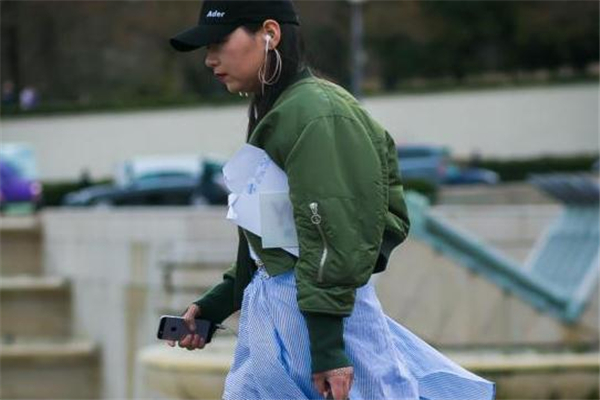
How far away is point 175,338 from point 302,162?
33.5 inches

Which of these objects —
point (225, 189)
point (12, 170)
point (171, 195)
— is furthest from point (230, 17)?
point (12, 170)

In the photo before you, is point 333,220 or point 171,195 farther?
point 171,195

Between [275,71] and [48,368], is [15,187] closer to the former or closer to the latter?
[48,368]

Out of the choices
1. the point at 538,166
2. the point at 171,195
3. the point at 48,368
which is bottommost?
the point at 538,166

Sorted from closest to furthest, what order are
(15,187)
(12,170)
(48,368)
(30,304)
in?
(48,368)
(30,304)
(15,187)
(12,170)

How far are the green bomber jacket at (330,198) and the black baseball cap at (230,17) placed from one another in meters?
0.22

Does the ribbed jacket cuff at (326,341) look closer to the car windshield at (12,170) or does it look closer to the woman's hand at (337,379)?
the woman's hand at (337,379)

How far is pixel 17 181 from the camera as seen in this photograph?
29938 mm

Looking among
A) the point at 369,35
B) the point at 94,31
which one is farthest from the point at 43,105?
the point at 369,35

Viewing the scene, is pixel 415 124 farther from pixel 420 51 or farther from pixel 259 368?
pixel 259 368

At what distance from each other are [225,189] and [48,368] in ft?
23.1

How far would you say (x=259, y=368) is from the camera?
4230 mm

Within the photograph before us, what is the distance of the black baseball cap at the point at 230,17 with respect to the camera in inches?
166

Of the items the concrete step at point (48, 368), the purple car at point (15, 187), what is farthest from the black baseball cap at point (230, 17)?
the purple car at point (15, 187)
